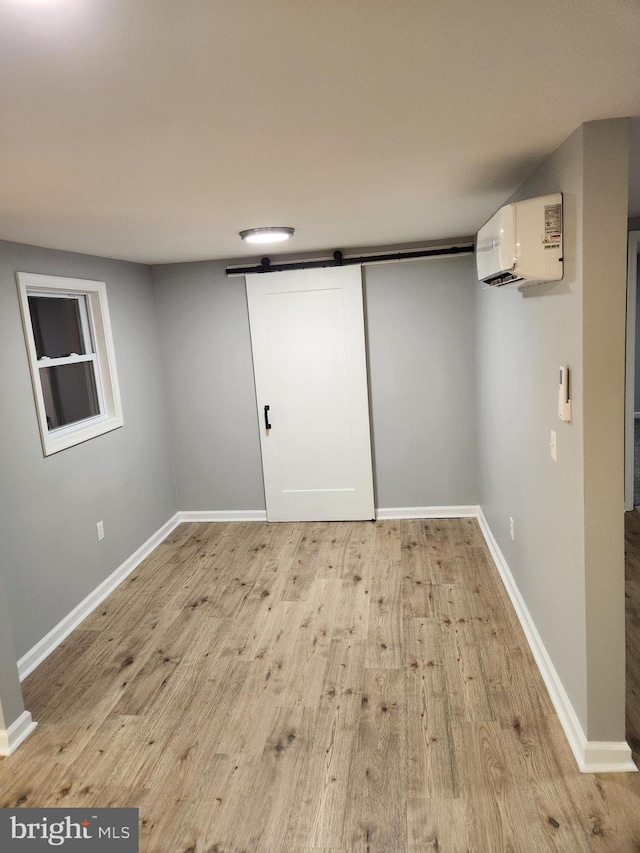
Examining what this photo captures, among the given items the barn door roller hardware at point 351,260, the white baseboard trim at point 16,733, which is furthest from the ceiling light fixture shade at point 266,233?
the white baseboard trim at point 16,733

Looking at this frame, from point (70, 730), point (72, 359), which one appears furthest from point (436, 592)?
point (72, 359)

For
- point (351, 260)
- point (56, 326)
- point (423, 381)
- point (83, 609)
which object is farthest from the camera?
point (423, 381)

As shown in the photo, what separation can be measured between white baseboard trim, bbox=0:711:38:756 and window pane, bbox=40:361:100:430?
1.70 m

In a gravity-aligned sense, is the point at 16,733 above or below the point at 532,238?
below

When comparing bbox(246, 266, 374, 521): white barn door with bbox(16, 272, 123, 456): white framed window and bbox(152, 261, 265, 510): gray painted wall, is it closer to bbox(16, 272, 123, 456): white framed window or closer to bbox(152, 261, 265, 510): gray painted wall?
bbox(152, 261, 265, 510): gray painted wall

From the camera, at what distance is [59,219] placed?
2.69m

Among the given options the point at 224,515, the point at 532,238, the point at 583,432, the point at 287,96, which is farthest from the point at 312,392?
the point at 287,96

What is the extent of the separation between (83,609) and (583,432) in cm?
314

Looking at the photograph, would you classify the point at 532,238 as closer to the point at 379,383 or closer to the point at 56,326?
the point at 379,383

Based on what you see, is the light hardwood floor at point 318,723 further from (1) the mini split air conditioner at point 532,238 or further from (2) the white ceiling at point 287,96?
(2) the white ceiling at point 287,96

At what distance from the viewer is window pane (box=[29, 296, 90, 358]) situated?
3.63m

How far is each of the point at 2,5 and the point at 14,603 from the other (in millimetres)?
2912

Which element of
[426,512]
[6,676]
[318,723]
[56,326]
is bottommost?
[318,723]

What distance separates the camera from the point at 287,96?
139cm
